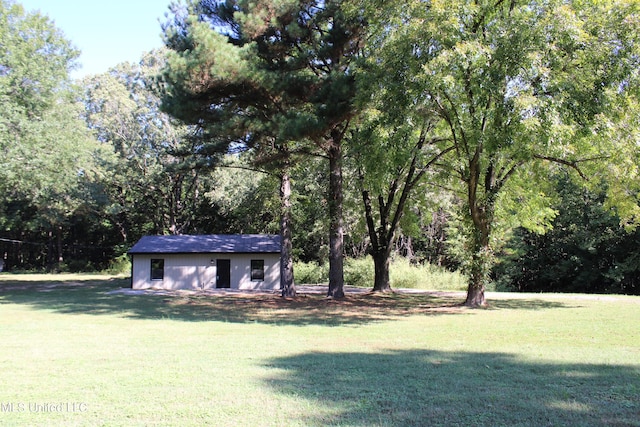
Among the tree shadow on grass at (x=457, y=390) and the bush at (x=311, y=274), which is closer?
the tree shadow on grass at (x=457, y=390)

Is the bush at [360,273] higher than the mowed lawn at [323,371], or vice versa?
the bush at [360,273]

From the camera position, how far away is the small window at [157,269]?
Answer: 1058 inches

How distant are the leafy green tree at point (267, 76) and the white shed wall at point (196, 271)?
879 centimetres

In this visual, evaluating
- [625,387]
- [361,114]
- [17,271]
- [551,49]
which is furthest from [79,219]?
[625,387]

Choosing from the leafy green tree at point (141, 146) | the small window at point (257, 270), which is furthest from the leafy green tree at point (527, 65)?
the leafy green tree at point (141, 146)

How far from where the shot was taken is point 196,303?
62.6 ft

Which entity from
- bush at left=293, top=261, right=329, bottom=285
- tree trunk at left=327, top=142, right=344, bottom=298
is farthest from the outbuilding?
tree trunk at left=327, top=142, right=344, bottom=298

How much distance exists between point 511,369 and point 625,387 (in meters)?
A: 1.37

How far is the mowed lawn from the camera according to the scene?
15.1 ft

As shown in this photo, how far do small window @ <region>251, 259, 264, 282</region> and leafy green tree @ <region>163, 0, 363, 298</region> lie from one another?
8937 millimetres

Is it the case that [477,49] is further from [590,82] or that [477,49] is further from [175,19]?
[175,19]

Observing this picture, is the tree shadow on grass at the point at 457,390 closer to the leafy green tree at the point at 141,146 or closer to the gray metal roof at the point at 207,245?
the gray metal roof at the point at 207,245

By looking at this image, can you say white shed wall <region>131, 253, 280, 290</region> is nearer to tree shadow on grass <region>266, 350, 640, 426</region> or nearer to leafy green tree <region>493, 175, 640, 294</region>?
leafy green tree <region>493, 175, 640, 294</region>

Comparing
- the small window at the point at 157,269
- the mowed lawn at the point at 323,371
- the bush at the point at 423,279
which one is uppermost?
the small window at the point at 157,269
